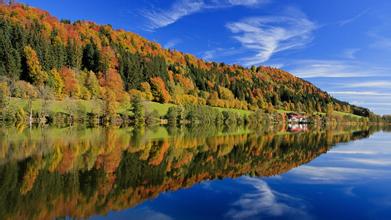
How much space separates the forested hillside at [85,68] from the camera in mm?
107000

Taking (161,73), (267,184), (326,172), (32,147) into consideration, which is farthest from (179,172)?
(161,73)

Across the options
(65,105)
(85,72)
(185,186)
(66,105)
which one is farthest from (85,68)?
(185,186)

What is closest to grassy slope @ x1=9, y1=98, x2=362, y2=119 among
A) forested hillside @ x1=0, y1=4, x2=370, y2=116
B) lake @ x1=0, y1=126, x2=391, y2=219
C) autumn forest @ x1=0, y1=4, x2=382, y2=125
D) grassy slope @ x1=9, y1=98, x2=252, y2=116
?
grassy slope @ x1=9, y1=98, x2=252, y2=116

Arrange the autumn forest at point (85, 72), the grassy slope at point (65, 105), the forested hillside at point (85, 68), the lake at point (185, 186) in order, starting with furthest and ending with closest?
the forested hillside at point (85, 68), the autumn forest at point (85, 72), the grassy slope at point (65, 105), the lake at point (185, 186)

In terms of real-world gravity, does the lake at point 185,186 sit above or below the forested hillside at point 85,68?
below

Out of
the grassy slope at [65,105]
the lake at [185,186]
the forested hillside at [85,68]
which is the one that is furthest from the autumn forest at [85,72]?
the lake at [185,186]

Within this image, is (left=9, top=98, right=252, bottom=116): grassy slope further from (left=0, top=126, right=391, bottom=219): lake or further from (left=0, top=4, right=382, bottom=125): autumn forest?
(left=0, top=126, right=391, bottom=219): lake

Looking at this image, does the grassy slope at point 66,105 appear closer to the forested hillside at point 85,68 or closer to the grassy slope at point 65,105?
the grassy slope at point 65,105

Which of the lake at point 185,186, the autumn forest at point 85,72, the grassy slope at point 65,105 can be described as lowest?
the lake at point 185,186

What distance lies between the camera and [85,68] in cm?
13188

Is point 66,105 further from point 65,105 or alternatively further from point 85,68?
point 85,68

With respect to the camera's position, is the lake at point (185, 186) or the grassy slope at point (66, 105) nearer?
the lake at point (185, 186)

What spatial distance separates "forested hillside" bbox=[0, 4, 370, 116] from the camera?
107000mm

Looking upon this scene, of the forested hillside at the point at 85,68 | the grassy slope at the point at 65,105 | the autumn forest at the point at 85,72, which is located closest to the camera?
the grassy slope at the point at 65,105
